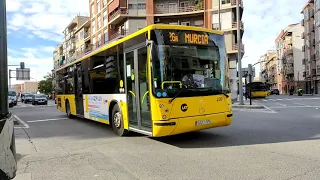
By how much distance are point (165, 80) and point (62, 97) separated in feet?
36.6

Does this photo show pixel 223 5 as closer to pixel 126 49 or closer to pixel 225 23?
pixel 225 23

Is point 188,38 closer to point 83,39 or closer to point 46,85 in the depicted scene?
point 83,39

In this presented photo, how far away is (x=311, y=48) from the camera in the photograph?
230 ft

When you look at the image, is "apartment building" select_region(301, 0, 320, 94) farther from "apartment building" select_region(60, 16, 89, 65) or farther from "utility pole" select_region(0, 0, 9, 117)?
"utility pole" select_region(0, 0, 9, 117)

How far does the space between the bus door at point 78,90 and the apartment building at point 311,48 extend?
61200mm

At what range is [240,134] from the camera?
29.8 ft

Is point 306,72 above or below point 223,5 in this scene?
below

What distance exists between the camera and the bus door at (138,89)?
24.7 ft

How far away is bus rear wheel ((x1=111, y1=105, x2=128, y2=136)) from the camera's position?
9.10 metres

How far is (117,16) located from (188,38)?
40409mm

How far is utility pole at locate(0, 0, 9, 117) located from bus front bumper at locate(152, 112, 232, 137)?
449cm

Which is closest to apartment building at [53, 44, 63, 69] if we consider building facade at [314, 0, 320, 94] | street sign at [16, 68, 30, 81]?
street sign at [16, 68, 30, 81]

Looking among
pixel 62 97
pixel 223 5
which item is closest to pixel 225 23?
pixel 223 5

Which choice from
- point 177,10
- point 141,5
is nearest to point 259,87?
point 177,10
